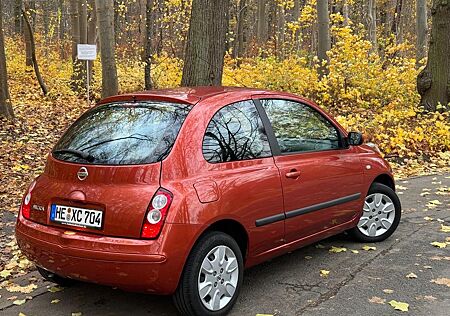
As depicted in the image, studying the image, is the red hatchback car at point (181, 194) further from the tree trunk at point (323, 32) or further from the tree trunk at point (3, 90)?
the tree trunk at point (323, 32)

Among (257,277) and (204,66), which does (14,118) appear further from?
(257,277)

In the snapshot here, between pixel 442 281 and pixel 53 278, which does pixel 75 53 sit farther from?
pixel 442 281

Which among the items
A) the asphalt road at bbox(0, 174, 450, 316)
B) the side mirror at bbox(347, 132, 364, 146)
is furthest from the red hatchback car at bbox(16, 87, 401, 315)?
the side mirror at bbox(347, 132, 364, 146)

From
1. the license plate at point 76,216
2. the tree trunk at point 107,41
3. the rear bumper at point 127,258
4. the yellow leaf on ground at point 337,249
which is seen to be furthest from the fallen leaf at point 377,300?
the tree trunk at point 107,41

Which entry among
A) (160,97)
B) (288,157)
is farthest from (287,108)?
(160,97)

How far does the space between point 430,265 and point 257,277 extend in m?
1.69

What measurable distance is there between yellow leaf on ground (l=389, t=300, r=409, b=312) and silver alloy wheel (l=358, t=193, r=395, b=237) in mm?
1549

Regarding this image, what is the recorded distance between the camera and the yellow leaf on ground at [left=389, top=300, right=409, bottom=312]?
4043 millimetres

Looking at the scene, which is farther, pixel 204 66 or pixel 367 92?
pixel 367 92

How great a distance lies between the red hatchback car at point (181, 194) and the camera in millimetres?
3553

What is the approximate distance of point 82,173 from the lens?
3.85 metres

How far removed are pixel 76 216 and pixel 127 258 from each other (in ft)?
1.82

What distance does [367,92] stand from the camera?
15.0m

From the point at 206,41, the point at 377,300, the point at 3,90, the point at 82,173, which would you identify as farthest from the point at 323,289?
the point at 3,90
